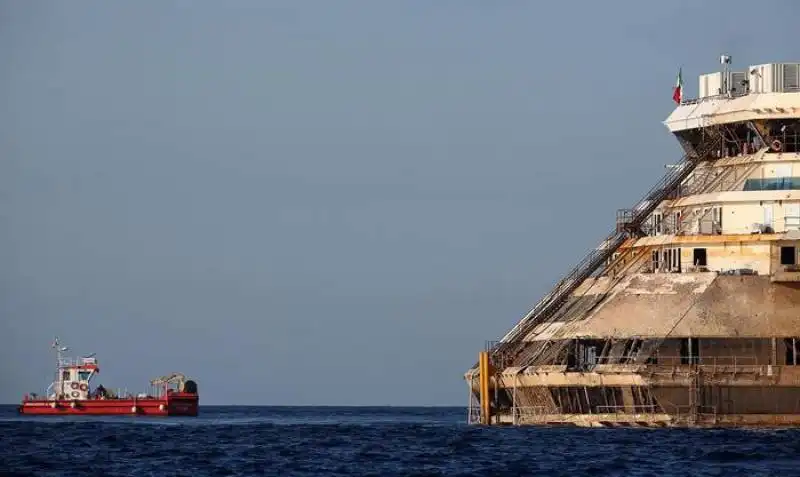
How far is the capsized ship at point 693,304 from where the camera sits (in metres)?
133

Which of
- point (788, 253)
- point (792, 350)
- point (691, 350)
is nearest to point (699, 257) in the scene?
point (788, 253)

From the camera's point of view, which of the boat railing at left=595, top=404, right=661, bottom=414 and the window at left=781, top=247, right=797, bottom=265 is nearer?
the boat railing at left=595, top=404, right=661, bottom=414

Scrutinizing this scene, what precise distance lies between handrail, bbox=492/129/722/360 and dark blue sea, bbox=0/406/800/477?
25.8ft

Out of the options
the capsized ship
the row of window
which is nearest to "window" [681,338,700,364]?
the capsized ship

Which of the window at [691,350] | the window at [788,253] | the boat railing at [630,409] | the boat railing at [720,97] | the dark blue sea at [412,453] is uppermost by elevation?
the boat railing at [720,97]

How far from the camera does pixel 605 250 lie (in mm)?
150125

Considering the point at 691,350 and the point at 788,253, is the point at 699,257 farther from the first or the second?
the point at 691,350

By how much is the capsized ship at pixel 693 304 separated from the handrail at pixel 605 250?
0.12 metres

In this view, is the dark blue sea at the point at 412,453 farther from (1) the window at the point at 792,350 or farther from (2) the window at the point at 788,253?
(2) the window at the point at 788,253

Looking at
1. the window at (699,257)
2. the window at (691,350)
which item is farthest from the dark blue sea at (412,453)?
the window at (699,257)

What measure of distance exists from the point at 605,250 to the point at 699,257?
9.25 meters

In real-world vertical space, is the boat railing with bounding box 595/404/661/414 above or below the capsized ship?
below

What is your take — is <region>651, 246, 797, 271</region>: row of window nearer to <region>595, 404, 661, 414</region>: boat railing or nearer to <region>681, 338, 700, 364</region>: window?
<region>681, 338, 700, 364</region>: window

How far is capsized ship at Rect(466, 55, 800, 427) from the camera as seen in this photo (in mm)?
133250
